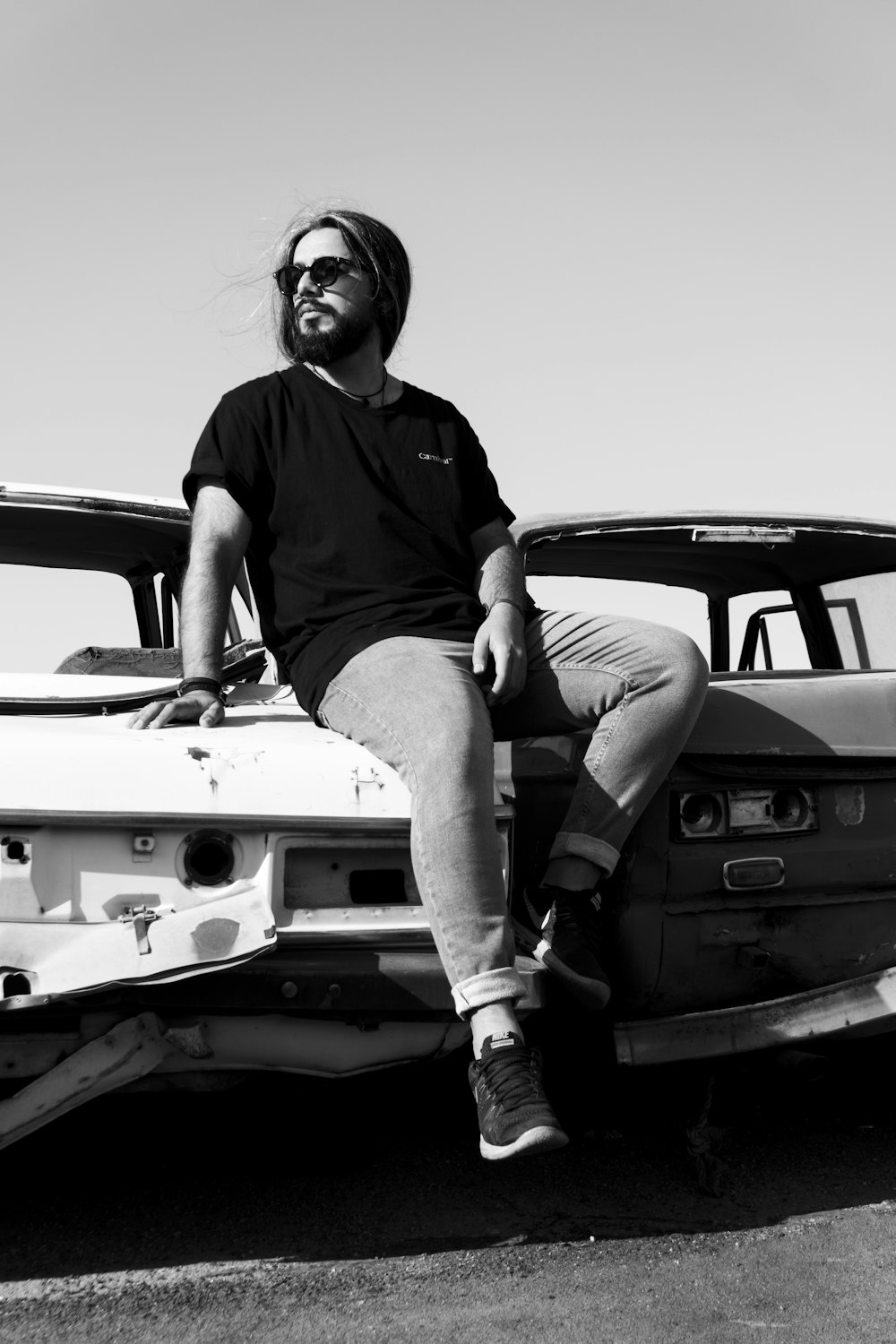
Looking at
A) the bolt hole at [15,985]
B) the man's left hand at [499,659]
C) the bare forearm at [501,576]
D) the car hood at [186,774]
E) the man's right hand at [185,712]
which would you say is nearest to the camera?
the bolt hole at [15,985]

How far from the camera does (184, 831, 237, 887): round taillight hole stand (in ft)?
9.14

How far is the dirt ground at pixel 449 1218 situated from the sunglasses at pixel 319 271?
2.13m

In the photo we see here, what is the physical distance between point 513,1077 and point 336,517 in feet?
4.88

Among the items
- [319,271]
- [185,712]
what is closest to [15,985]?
[185,712]

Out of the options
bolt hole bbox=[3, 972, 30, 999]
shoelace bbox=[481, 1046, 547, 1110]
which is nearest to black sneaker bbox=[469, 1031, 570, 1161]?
shoelace bbox=[481, 1046, 547, 1110]

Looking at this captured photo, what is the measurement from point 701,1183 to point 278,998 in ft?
3.91

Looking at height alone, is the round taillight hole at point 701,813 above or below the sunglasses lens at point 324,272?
below

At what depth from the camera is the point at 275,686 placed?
386 centimetres

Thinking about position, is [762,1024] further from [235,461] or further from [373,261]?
[373,261]

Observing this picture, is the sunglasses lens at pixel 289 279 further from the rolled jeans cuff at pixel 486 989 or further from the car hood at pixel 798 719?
the rolled jeans cuff at pixel 486 989

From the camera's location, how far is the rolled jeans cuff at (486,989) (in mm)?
2654

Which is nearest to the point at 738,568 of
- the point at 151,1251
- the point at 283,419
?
the point at 283,419

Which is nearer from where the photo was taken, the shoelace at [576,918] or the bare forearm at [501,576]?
the shoelace at [576,918]

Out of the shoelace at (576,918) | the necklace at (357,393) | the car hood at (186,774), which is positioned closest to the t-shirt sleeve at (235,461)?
the necklace at (357,393)
